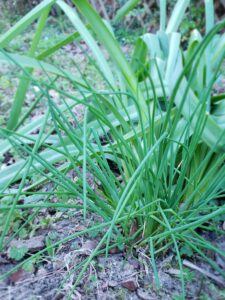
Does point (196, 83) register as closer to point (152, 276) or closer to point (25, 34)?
point (152, 276)

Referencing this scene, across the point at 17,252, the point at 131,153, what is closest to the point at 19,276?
the point at 17,252

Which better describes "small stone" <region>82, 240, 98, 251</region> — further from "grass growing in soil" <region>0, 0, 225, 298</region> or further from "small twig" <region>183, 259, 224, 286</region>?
"small twig" <region>183, 259, 224, 286</region>

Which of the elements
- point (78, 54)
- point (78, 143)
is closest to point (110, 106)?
point (78, 143)

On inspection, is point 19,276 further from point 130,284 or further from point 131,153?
point 131,153

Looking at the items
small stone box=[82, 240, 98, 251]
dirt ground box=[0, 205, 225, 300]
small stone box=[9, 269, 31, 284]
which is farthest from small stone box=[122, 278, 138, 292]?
small stone box=[9, 269, 31, 284]

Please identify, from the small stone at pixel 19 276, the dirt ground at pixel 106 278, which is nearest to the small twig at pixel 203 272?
the dirt ground at pixel 106 278

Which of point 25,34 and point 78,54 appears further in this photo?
point 25,34

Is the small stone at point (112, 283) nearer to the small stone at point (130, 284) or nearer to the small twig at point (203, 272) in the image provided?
the small stone at point (130, 284)
